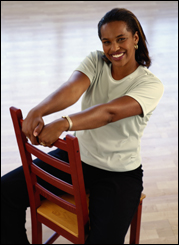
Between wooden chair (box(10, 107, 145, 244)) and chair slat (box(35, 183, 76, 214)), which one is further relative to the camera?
chair slat (box(35, 183, 76, 214))

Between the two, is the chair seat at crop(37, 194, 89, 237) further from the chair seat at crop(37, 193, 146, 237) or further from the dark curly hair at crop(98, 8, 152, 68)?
the dark curly hair at crop(98, 8, 152, 68)

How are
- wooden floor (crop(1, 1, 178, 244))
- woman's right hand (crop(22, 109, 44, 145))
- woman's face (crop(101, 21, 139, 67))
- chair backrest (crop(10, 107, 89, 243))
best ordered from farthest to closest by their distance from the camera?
1. wooden floor (crop(1, 1, 178, 244))
2. woman's face (crop(101, 21, 139, 67))
3. woman's right hand (crop(22, 109, 44, 145))
4. chair backrest (crop(10, 107, 89, 243))

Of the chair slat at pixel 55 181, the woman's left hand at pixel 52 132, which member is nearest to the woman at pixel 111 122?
the woman's left hand at pixel 52 132

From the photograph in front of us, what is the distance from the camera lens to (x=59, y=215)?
1.65 m

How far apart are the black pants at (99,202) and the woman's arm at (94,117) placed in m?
0.32

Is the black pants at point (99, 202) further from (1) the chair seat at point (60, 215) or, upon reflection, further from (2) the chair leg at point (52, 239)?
(2) the chair leg at point (52, 239)

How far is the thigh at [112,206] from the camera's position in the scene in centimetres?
154

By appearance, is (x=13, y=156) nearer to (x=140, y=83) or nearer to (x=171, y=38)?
(x=140, y=83)

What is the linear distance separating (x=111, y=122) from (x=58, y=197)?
0.40 meters

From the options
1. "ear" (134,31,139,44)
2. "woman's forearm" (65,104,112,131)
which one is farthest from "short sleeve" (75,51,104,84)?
"woman's forearm" (65,104,112,131)

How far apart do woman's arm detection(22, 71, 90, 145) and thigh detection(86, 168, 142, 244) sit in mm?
391

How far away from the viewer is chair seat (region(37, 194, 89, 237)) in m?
1.60

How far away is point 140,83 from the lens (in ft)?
5.41

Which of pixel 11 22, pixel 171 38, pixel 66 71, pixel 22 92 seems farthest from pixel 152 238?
pixel 11 22
